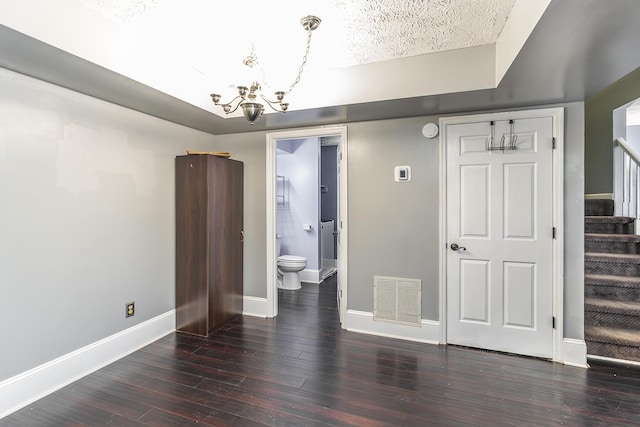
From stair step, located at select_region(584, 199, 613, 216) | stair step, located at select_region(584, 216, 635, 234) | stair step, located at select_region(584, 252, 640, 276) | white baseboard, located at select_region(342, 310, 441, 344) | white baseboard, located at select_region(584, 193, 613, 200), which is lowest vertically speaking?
white baseboard, located at select_region(342, 310, 441, 344)

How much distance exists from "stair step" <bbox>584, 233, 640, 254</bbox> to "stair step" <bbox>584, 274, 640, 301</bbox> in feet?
1.35

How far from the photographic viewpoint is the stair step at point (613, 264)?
9.71 ft

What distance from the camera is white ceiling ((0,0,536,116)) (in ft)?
5.62

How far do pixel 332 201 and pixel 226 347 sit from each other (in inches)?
146

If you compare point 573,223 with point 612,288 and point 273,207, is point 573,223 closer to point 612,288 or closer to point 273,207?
point 612,288

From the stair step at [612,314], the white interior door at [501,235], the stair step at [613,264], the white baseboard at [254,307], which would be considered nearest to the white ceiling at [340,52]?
the white interior door at [501,235]

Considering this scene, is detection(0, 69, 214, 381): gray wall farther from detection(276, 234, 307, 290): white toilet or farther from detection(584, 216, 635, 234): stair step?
detection(584, 216, 635, 234): stair step

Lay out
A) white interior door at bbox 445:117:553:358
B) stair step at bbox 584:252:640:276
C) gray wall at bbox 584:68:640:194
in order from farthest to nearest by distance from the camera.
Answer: gray wall at bbox 584:68:640:194
stair step at bbox 584:252:640:276
white interior door at bbox 445:117:553:358

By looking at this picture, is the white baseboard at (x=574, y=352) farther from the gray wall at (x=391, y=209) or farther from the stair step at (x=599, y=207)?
the stair step at (x=599, y=207)

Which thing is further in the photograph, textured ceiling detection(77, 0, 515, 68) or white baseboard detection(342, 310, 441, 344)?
white baseboard detection(342, 310, 441, 344)

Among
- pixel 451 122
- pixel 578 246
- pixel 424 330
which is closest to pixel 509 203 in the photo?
pixel 578 246

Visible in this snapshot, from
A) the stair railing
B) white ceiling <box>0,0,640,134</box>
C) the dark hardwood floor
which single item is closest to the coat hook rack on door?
white ceiling <box>0,0,640,134</box>

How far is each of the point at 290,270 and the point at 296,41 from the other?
3270 mm

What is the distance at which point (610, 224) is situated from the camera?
3.46 meters
